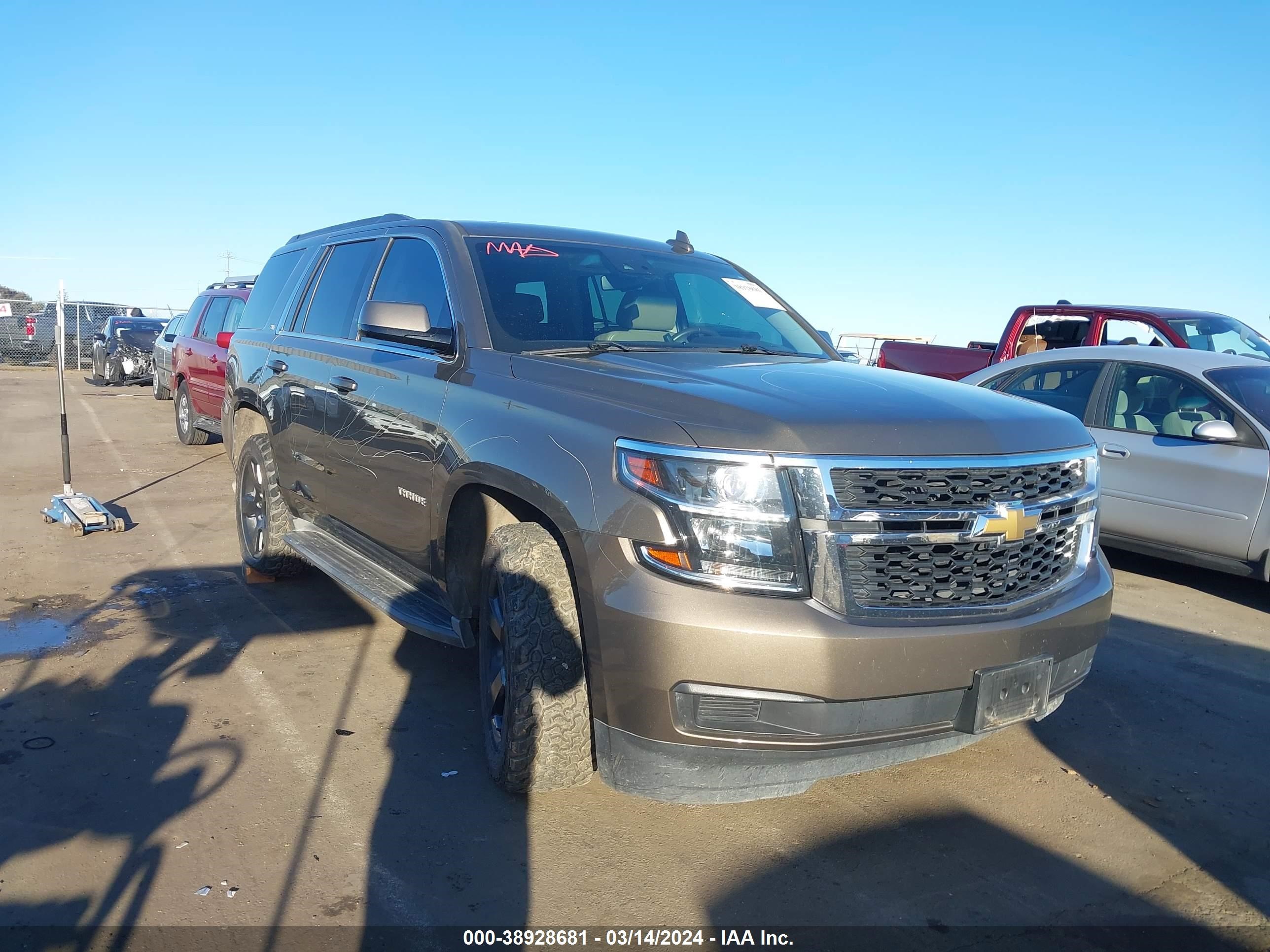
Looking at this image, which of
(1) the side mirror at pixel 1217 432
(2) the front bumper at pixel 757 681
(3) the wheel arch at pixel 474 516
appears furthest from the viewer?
(1) the side mirror at pixel 1217 432

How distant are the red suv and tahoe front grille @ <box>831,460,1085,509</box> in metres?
9.20

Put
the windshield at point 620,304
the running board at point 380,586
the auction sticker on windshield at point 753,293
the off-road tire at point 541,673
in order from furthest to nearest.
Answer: the auction sticker on windshield at point 753,293
the windshield at point 620,304
the running board at point 380,586
the off-road tire at point 541,673

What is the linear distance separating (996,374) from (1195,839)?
5112 millimetres

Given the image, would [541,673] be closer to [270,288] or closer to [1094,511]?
[1094,511]

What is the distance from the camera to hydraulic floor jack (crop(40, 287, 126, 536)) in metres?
7.27

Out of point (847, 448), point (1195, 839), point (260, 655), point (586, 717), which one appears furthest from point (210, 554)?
point (1195, 839)

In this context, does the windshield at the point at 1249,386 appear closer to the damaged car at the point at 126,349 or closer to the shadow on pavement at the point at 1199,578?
the shadow on pavement at the point at 1199,578

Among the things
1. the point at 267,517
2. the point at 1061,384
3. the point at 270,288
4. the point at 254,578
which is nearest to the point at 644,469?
the point at 267,517

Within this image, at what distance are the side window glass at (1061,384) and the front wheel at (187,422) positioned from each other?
965 cm

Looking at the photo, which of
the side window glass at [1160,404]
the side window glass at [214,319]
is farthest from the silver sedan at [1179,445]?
the side window glass at [214,319]

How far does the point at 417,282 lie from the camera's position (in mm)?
4391

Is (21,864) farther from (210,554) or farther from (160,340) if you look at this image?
(160,340)

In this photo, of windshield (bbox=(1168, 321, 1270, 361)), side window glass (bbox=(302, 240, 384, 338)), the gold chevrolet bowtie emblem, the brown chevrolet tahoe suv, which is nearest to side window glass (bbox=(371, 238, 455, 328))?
the brown chevrolet tahoe suv

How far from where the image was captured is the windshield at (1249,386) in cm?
625
